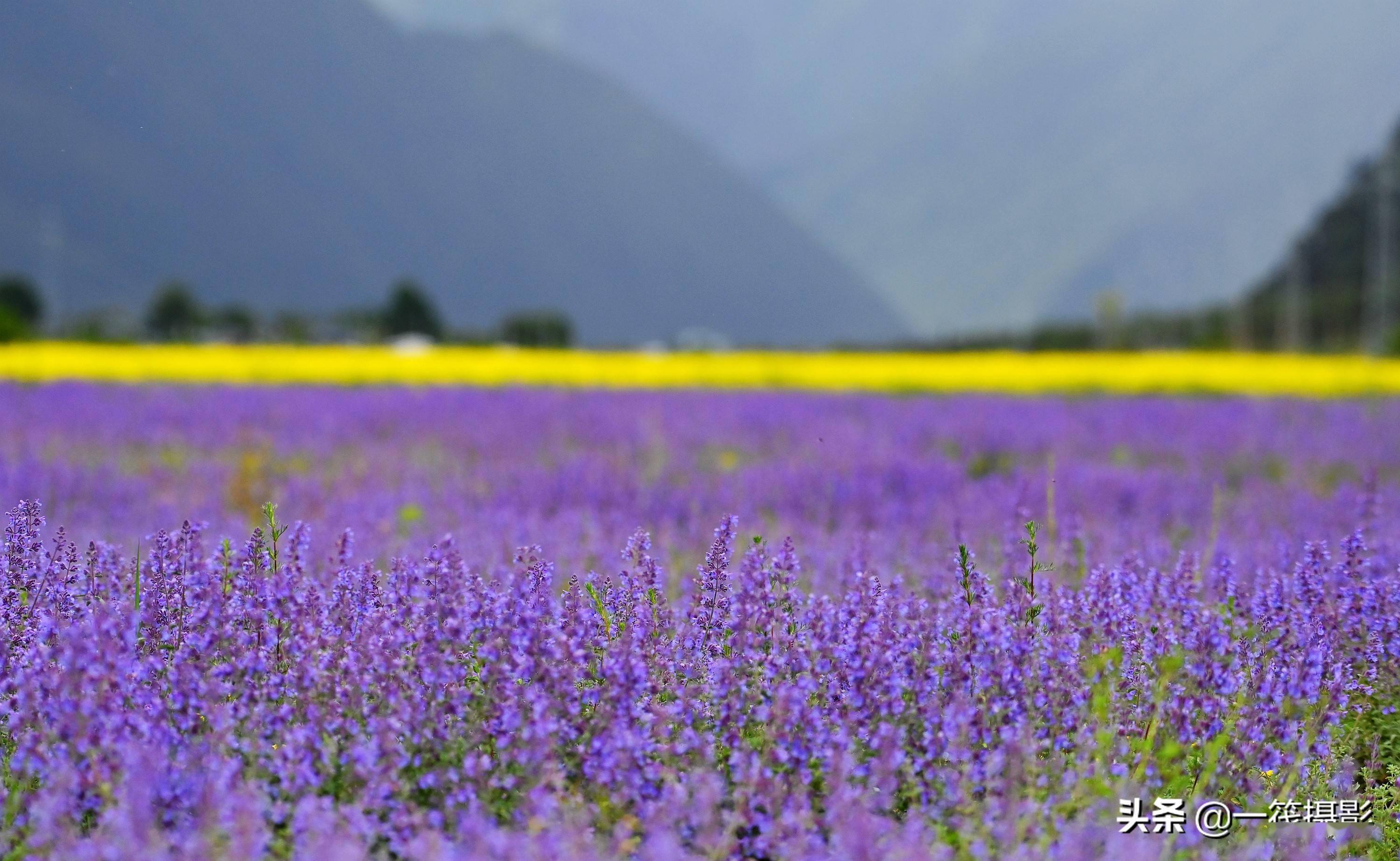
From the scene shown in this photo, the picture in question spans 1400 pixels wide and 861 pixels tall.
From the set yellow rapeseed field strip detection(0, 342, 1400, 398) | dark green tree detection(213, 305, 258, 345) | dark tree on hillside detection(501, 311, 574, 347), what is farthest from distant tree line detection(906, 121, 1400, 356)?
dark green tree detection(213, 305, 258, 345)

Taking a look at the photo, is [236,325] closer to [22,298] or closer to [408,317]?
[408,317]

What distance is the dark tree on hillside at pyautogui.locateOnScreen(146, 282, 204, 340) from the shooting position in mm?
43281

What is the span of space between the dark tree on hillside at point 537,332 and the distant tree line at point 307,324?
1.3 inches

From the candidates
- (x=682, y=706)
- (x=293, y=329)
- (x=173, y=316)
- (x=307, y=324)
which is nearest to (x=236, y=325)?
(x=173, y=316)

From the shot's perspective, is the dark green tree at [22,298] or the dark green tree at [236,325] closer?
the dark green tree at [236,325]

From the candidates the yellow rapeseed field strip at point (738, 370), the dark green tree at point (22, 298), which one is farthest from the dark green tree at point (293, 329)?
the yellow rapeseed field strip at point (738, 370)

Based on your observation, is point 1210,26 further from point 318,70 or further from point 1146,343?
point 1146,343

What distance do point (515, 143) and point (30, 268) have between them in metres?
57.5

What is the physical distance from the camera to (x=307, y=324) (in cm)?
3950

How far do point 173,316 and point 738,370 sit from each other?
1172 inches

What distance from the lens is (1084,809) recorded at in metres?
2.47

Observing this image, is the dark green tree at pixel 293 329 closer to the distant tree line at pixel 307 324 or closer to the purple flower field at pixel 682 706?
the distant tree line at pixel 307 324

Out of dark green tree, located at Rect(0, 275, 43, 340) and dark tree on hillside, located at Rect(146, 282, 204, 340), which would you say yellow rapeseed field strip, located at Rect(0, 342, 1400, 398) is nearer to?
dark tree on hillside, located at Rect(146, 282, 204, 340)

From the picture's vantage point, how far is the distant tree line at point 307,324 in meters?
40.5
